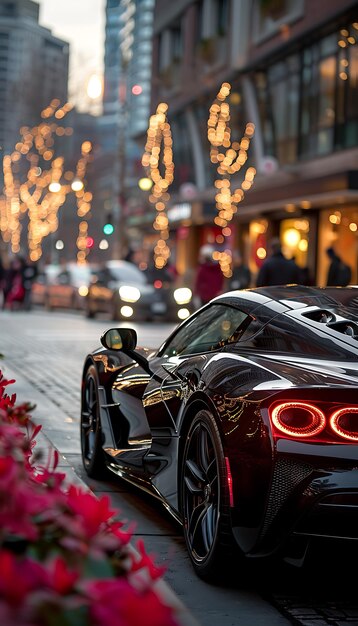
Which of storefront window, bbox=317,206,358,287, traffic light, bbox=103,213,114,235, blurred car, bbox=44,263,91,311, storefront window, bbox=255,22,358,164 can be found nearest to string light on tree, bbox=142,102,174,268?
traffic light, bbox=103,213,114,235

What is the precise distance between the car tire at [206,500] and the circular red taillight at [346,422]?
0.51 m

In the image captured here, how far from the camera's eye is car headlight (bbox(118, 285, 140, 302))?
28.9 metres

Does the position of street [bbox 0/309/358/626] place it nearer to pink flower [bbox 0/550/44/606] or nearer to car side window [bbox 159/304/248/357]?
car side window [bbox 159/304/248/357]

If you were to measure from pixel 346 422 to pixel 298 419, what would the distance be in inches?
6.9

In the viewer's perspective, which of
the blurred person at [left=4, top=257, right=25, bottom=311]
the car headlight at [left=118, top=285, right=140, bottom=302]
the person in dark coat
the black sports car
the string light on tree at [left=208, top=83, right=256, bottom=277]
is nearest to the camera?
the black sports car

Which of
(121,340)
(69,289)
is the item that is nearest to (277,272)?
(121,340)

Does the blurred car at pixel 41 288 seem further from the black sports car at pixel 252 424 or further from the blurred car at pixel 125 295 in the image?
the black sports car at pixel 252 424

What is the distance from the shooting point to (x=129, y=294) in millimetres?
29047

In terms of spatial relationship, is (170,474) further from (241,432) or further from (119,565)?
(119,565)

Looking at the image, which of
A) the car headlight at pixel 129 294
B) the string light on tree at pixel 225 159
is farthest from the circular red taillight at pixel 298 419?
the string light on tree at pixel 225 159

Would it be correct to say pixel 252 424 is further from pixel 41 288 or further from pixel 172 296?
pixel 41 288

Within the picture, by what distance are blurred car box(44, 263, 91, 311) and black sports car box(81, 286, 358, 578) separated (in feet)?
100

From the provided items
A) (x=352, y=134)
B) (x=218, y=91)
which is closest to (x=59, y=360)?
(x=352, y=134)

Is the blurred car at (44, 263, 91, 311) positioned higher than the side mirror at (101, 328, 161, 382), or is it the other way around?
the side mirror at (101, 328, 161, 382)
